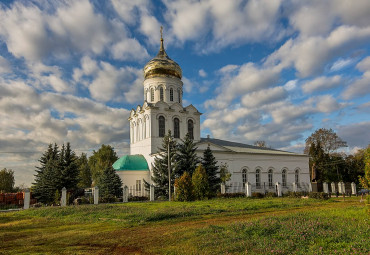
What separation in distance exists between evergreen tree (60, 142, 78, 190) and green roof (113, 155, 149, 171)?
14.0 feet

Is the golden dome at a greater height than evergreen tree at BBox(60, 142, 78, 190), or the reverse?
the golden dome

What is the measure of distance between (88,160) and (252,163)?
98.6 ft

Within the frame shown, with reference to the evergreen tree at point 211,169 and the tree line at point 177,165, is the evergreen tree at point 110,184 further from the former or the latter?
the evergreen tree at point 211,169

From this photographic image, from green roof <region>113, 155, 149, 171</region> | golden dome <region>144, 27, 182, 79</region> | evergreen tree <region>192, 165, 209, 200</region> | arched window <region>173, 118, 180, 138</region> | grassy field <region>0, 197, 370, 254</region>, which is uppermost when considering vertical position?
golden dome <region>144, 27, 182, 79</region>

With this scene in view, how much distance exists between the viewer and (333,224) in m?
8.19

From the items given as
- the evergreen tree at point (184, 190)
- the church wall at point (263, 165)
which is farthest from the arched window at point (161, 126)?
the evergreen tree at point (184, 190)

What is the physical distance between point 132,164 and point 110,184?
3.29 m

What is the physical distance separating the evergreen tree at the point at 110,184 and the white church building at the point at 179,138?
1.04m

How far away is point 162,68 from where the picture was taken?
31188mm

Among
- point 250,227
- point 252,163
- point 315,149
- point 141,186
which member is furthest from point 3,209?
point 315,149

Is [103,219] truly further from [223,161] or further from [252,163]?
[252,163]

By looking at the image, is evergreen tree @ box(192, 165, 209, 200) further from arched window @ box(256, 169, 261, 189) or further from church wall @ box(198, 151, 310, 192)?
arched window @ box(256, 169, 261, 189)

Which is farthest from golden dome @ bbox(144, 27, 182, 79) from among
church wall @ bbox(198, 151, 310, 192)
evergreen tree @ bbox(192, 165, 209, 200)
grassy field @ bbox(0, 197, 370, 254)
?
grassy field @ bbox(0, 197, 370, 254)

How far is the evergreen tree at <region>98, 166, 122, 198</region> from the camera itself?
83.0ft
